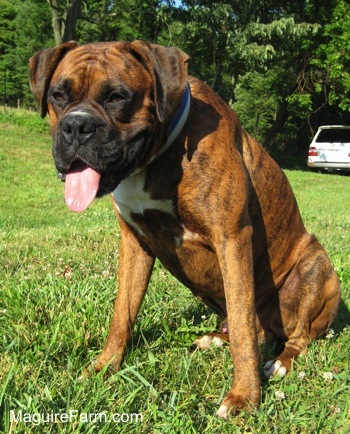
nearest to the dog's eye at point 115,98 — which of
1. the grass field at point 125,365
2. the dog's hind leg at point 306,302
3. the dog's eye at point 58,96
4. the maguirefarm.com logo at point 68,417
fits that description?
the dog's eye at point 58,96

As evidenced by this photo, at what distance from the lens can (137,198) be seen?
100 inches

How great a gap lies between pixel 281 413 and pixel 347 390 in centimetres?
42

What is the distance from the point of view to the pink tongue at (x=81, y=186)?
2312 millimetres

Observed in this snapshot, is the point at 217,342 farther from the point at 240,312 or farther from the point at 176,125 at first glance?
the point at 176,125

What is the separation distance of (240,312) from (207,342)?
24.8 inches

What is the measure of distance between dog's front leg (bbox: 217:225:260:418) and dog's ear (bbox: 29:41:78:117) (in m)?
1.17

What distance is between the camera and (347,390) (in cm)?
253

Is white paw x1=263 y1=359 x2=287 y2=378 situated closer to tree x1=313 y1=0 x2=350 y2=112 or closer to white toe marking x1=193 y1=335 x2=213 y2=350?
white toe marking x1=193 y1=335 x2=213 y2=350

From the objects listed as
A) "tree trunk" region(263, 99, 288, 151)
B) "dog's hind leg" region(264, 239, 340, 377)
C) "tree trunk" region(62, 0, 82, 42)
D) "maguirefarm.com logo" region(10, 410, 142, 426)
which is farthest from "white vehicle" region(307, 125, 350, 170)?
"maguirefarm.com logo" region(10, 410, 142, 426)

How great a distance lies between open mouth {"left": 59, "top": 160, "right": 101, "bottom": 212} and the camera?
2312mm

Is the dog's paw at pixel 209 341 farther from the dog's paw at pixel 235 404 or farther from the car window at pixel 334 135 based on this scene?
the car window at pixel 334 135

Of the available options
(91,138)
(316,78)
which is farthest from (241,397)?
(316,78)

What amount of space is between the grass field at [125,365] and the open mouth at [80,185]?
0.72 metres

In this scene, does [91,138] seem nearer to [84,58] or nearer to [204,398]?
[84,58]
